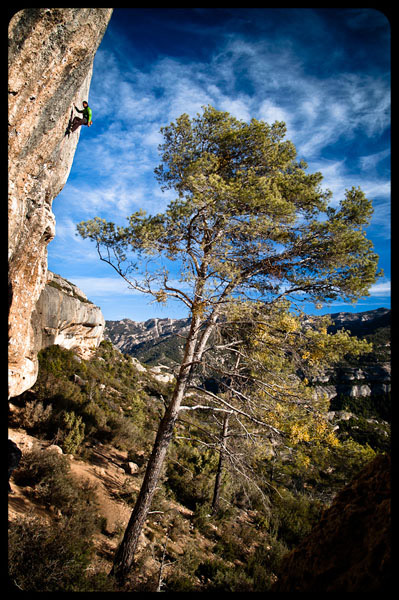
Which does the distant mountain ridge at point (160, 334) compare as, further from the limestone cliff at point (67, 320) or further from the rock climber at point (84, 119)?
the rock climber at point (84, 119)

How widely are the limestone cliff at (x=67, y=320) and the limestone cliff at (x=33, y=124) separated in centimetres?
1047

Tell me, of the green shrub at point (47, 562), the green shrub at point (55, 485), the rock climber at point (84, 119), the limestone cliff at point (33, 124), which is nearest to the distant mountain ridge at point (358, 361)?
the green shrub at point (55, 485)

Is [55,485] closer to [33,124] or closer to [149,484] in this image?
[149,484]

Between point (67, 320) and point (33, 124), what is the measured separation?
18.3m

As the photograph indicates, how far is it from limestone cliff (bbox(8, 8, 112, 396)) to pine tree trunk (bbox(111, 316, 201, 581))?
2720 millimetres

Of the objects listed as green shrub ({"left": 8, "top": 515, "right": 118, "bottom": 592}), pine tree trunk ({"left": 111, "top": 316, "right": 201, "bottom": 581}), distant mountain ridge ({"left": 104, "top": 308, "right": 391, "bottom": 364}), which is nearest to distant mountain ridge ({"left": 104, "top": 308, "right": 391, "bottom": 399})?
distant mountain ridge ({"left": 104, "top": 308, "right": 391, "bottom": 364})

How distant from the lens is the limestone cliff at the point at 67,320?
16.1 meters

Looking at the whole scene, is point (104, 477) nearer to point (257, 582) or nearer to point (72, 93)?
point (257, 582)

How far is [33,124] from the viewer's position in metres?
2.75

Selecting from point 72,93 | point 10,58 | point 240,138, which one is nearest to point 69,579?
point 10,58

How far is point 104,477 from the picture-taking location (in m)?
8.30

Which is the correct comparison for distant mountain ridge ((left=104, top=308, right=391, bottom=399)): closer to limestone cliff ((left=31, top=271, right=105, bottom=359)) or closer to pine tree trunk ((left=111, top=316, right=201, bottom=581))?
limestone cliff ((left=31, top=271, right=105, bottom=359))

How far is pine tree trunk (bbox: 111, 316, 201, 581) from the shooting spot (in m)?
4.66

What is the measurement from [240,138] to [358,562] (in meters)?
6.79
